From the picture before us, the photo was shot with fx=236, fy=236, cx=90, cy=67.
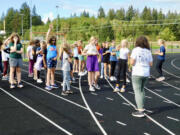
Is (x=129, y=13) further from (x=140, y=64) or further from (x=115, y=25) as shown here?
(x=140, y=64)

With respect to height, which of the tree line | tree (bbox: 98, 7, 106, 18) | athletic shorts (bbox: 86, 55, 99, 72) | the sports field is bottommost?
the sports field

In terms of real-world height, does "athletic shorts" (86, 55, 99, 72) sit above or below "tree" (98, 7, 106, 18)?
below

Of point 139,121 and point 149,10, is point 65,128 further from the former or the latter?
point 149,10

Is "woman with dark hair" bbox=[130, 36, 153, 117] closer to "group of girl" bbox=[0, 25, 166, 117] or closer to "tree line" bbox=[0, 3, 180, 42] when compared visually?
"group of girl" bbox=[0, 25, 166, 117]

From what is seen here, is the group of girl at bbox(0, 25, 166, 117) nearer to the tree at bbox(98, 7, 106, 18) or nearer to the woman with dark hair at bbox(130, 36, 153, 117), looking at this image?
the woman with dark hair at bbox(130, 36, 153, 117)

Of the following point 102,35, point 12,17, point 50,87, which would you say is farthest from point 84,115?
point 12,17

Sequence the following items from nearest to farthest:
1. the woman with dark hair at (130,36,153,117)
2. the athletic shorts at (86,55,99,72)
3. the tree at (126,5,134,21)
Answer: the woman with dark hair at (130,36,153,117) < the athletic shorts at (86,55,99,72) < the tree at (126,5,134,21)

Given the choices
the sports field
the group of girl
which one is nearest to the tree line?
the group of girl

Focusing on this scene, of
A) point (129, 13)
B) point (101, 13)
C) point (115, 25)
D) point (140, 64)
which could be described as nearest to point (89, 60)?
point (140, 64)

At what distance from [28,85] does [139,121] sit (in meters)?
5.60

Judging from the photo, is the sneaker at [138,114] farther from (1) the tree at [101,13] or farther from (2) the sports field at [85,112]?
(1) the tree at [101,13]

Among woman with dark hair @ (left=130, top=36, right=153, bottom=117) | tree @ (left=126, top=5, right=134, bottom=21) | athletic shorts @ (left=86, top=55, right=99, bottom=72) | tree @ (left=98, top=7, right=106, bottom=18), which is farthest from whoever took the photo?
tree @ (left=98, top=7, right=106, bottom=18)

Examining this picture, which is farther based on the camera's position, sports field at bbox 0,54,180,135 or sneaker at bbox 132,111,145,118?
sneaker at bbox 132,111,145,118

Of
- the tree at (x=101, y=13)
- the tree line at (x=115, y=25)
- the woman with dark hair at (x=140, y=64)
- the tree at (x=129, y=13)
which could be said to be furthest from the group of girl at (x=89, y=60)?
the tree at (x=101, y=13)
